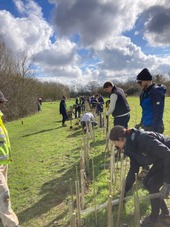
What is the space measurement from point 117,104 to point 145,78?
1.94 meters

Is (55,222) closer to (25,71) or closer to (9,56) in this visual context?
(9,56)

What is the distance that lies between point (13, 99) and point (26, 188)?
892 inches

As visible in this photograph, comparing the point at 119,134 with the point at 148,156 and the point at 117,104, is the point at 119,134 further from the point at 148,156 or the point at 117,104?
the point at 117,104

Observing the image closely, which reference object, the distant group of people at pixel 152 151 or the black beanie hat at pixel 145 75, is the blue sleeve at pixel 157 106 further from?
the black beanie hat at pixel 145 75

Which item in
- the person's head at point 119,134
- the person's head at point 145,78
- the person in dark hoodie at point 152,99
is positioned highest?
the person's head at point 145,78

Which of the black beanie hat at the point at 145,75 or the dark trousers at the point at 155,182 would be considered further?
the black beanie hat at the point at 145,75

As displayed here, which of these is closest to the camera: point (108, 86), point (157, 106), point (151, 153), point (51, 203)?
point (151, 153)

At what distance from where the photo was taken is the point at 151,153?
3293 millimetres

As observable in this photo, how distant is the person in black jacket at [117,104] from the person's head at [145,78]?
68.0 inches

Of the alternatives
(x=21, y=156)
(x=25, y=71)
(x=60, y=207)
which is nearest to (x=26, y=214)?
(x=60, y=207)

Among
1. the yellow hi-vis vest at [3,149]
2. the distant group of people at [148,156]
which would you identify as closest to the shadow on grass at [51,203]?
the distant group of people at [148,156]

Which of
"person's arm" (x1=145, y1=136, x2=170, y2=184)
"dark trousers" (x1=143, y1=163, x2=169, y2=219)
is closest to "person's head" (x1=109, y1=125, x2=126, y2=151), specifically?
"person's arm" (x1=145, y1=136, x2=170, y2=184)

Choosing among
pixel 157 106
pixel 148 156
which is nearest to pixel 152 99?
pixel 157 106

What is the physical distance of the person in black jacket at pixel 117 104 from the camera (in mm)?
6359
